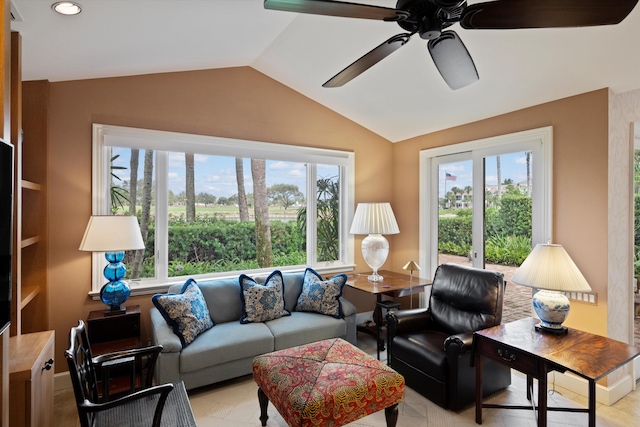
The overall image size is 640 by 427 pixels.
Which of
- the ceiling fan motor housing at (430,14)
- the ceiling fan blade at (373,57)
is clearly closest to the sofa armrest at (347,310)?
the ceiling fan blade at (373,57)

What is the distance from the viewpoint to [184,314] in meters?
2.80

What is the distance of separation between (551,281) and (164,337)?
112 inches

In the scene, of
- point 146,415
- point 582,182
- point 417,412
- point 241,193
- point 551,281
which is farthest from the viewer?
point 241,193

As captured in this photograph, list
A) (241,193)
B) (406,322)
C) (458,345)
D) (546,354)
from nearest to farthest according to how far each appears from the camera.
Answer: (546,354) < (458,345) < (406,322) < (241,193)

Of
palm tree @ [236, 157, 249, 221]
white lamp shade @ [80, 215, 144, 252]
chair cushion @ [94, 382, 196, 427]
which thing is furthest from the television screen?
palm tree @ [236, 157, 249, 221]

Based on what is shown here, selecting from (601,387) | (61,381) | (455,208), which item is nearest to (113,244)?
(61,381)

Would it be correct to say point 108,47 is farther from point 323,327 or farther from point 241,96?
point 323,327

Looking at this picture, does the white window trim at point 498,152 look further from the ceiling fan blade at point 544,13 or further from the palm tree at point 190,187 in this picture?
the palm tree at point 190,187

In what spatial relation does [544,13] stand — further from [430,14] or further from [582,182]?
[582,182]

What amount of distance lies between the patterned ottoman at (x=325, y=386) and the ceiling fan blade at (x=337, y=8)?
1966 mm

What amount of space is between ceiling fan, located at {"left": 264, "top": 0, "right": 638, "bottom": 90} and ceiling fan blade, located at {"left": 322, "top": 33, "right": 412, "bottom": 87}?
0.01 metres

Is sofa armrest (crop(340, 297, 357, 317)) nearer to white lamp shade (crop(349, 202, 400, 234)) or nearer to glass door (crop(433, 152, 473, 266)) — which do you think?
white lamp shade (crop(349, 202, 400, 234))

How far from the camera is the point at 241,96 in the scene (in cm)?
370

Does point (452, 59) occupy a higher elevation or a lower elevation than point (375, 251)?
higher
